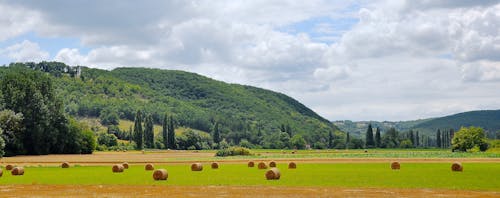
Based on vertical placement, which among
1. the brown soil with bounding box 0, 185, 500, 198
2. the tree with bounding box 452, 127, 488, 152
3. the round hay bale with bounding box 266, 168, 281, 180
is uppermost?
the tree with bounding box 452, 127, 488, 152

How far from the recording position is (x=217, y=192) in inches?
1227

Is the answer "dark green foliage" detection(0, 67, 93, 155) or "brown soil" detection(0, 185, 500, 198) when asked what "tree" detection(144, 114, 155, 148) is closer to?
"dark green foliage" detection(0, 67, 93, 155)

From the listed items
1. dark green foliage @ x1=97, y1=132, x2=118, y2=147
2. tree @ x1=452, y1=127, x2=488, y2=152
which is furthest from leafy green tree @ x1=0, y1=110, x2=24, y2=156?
tree @ x1=452, y1=127, x2=488, y2=152

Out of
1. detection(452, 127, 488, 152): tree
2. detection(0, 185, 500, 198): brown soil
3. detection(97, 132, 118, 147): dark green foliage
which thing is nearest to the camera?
detection(0, 185, 500, 198): brown soil

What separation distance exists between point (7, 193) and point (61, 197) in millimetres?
4246

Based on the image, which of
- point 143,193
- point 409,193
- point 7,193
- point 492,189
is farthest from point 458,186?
point 7,193

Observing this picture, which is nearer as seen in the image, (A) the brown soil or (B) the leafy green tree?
(A) the brown soil

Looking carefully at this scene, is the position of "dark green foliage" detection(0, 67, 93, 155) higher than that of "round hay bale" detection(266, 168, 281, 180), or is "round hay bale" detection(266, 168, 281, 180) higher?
"dark green foliage" detection(0, 67, 93, 155)

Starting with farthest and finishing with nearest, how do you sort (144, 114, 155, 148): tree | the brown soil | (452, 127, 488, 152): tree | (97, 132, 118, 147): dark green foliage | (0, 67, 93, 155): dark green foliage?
(144, 114, 155, 148): tree → (97, 132, 118, 147): dark green foliage → (452, 127, 488, 152): tree → (0, 67, 93, 155): dark green foliage → the brown soil

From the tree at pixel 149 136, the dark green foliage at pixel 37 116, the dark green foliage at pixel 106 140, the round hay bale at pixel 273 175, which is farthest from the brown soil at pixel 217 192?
the tree at pixel 149 136

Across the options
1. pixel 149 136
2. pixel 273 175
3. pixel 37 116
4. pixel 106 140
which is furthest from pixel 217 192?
pixel 149 136

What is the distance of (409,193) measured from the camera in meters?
29.7

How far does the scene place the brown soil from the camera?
96.6ft

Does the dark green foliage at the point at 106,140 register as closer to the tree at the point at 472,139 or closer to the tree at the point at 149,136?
the tree at the point at 149,136
